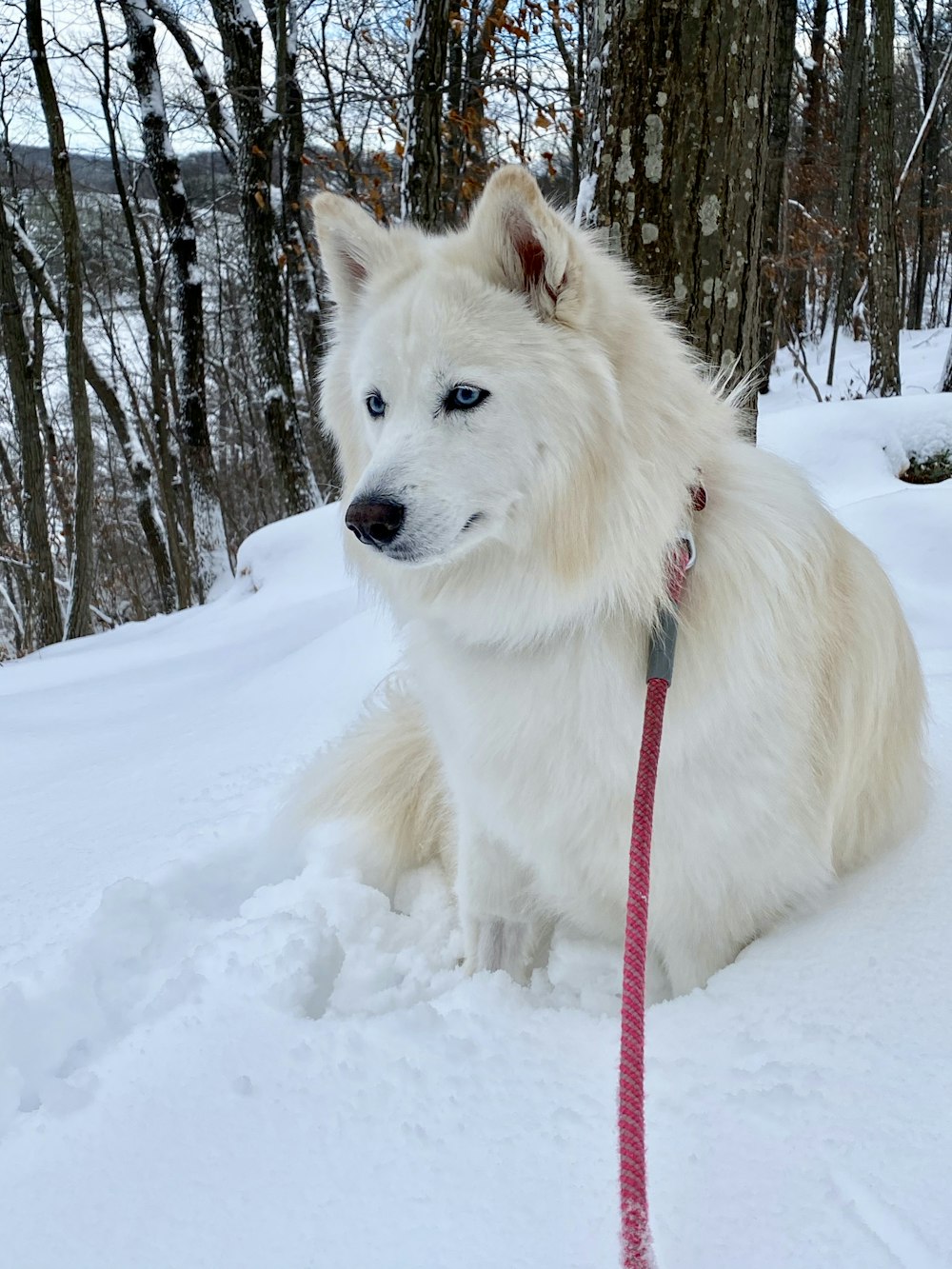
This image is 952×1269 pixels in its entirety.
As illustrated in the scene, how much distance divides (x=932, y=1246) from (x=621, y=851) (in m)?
0.78

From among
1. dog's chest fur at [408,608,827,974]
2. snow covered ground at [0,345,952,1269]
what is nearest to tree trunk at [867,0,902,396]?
snow covered ground at [0,345,952,1269]

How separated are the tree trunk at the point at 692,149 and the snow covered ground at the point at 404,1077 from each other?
145 cm

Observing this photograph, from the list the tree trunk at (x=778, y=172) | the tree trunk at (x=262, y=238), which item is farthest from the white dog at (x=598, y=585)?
the tree trunk at (x=778, y=172)

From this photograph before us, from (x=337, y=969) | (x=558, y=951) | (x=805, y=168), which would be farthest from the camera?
(x=805, y=168)

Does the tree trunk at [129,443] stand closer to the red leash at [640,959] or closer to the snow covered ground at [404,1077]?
the snow covered ground at [404,1077]

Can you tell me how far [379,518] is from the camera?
148cm

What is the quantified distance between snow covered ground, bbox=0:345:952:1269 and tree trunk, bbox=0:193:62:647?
6773mm

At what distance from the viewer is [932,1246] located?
2.90 feet

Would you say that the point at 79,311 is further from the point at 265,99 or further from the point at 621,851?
the point at 621,851

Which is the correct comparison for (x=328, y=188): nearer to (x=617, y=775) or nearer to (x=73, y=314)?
(x=73, y=314)

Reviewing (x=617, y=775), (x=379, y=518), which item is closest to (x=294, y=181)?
(x=379, y=518)

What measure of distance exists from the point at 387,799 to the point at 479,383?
125 centimetres

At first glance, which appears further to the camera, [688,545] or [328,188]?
[328,188]

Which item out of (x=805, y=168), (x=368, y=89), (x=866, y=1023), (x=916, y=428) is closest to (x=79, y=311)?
(x=368, y=89)
